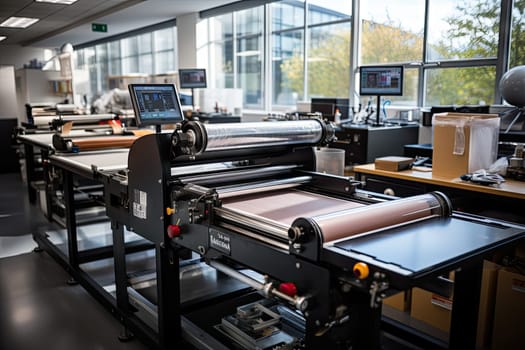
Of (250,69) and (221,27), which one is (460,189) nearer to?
(250,69)

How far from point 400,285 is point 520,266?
157 centimetres

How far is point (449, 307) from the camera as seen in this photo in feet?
8.34

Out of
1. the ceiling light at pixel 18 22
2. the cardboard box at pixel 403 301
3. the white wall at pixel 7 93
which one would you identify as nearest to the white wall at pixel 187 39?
the ceiling light at pixel 18 22

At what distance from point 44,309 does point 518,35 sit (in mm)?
4680

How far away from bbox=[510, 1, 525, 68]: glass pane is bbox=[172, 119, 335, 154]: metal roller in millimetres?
3356

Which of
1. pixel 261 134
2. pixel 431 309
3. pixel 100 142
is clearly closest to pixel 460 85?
pixel 431 309

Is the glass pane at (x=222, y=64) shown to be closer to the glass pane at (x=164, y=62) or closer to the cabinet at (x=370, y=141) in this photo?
the glass pane at (x=164, y=62)

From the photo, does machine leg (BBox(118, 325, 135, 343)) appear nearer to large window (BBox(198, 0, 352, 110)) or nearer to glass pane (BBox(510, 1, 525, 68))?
glass pane (BBox(510, 1, 525, 68))

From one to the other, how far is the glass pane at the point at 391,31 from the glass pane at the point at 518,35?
1.07 m

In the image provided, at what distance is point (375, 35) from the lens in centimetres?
622

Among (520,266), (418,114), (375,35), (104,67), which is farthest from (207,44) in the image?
(520,266)

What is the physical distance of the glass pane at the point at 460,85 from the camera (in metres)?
4.95

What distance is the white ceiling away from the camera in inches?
338

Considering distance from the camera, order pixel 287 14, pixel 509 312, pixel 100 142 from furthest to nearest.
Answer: pixel 287 14, pixel 100 142, pixel 509 312
